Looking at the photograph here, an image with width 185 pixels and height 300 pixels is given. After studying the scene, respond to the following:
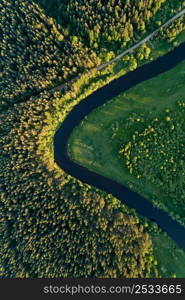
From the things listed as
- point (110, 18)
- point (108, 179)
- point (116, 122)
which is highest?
point (110, 18)

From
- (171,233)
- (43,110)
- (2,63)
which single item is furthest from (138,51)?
(171,233)

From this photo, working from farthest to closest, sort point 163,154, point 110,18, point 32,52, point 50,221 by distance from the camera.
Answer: point 163,154 < point 32,52 < point 50,221 < point 110,18

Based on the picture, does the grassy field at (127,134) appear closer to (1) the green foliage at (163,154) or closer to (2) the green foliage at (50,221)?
(1) the green foliage at (163,154)

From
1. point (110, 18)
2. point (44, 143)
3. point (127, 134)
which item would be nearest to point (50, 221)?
point (44, 143)

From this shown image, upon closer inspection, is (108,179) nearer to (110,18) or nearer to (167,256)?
(167,256)

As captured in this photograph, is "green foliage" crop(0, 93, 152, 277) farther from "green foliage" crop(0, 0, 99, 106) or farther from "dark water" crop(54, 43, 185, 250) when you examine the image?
"green foliage" crop(0, 0, 99, 106)
